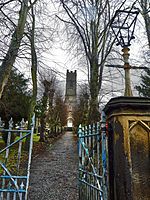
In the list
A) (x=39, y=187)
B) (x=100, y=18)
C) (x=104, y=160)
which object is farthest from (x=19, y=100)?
(x=104, y=160)

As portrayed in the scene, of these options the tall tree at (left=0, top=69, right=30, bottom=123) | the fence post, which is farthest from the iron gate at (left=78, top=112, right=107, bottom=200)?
the tall tree at (left=0, top=69, right=30, bottom=123)

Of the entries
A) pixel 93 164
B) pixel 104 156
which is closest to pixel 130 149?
pixel 104 156

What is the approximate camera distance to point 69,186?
5207mm

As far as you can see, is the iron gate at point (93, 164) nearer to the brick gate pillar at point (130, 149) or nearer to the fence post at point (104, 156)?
the fence post at point (104, 156)

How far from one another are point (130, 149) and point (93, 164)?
3.50ft

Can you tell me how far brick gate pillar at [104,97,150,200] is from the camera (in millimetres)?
2252

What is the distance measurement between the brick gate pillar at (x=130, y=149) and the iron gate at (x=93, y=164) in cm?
20

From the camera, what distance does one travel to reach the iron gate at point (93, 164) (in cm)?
270

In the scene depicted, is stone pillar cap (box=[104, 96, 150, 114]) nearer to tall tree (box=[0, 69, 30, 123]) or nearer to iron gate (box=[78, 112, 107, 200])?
iron gate (box=[78, 112, 107, 200])

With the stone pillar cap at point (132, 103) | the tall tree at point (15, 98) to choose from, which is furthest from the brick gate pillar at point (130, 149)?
the tall tree at point (15, 98)

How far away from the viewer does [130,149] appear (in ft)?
7.66

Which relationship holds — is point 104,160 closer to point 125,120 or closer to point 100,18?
point 125,120

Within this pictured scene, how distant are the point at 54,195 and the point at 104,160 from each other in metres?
2.47

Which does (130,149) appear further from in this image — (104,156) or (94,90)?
(94,90)
